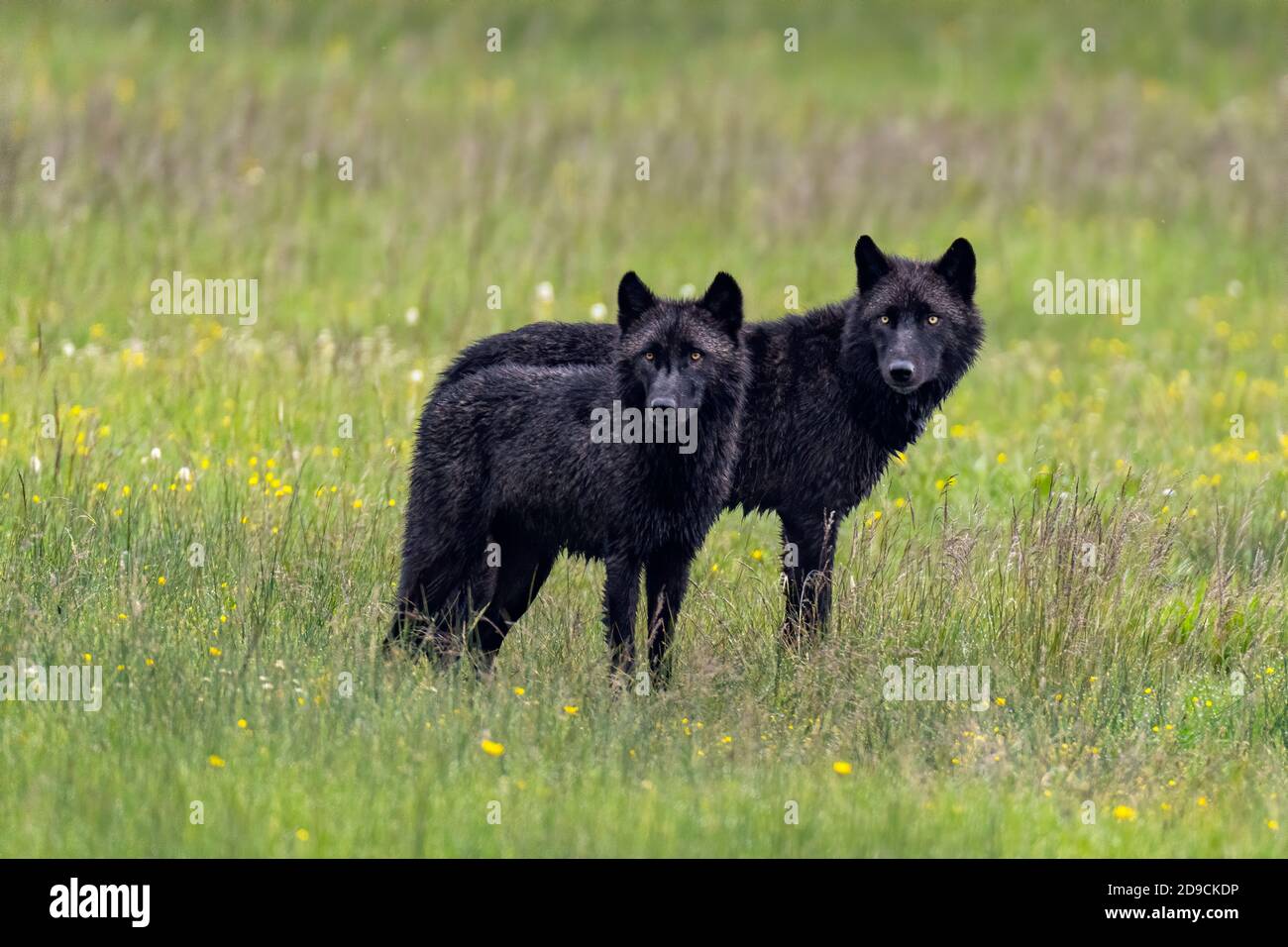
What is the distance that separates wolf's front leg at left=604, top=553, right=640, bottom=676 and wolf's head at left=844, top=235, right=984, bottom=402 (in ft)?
5.40

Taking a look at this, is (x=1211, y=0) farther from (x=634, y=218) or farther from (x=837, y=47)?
(x=634, y=218)

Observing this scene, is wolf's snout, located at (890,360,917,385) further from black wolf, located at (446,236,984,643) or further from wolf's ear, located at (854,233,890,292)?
wolf's ear, located at (854,233,890,292)

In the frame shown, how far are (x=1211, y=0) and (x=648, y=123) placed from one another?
13.3 m

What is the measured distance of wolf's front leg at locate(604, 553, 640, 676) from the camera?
23.6ft

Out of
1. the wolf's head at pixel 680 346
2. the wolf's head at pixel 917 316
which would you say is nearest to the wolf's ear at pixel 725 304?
the wolf's head at pixel 680 346

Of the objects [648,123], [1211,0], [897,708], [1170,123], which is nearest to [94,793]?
[897,708]

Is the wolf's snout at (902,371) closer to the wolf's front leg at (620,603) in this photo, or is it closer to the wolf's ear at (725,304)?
the wolf's ear at (725,304)

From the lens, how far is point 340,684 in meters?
6.73

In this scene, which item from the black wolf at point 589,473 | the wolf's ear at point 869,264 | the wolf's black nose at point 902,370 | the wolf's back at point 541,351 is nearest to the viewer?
the black wolf at point 589,473

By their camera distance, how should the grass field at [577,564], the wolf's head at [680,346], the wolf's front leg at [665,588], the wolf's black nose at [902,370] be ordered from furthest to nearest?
1. the wolf's black nose at [902,370]
2. the wolf's front leg at [665,588]
3. the wolf's head at [680,346]
4. the grass field at [577,564]

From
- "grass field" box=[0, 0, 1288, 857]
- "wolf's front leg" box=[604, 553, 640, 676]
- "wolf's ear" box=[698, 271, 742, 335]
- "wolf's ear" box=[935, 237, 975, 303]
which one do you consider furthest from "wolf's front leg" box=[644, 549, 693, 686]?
"wolf's ear" box=[935, 237, 975, 303]

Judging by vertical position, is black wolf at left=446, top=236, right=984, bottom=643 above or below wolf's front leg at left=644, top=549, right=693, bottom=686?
above

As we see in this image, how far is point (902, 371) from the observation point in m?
7.88

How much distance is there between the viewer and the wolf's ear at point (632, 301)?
24.0 ft
